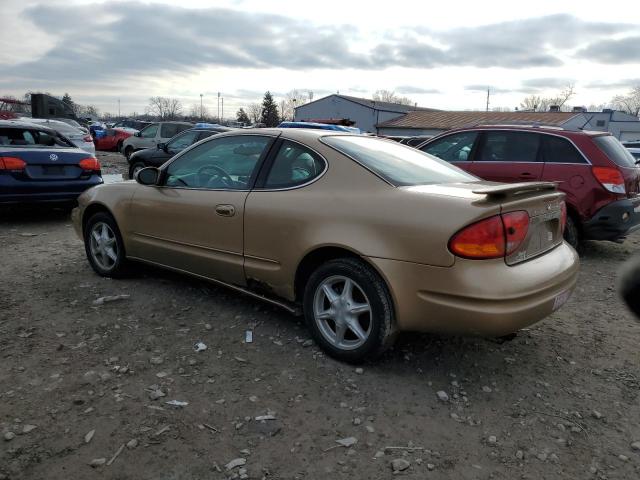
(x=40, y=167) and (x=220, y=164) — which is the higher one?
(x=220, y=164)

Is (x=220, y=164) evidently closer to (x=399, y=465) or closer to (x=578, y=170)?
→ (x=399, y=465)

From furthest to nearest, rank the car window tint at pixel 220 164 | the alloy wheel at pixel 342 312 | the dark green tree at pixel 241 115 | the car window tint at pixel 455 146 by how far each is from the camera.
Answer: the dark green tree at pixel 241 115
the car window tint at pixel 455 146
the car window tint at pixel 220 164
the alloy wheel at pixel 342 312

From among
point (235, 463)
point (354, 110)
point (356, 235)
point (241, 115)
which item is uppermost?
point (241, 115)

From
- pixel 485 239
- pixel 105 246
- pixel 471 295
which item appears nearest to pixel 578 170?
pixel 485 239

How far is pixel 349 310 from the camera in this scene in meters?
3.22

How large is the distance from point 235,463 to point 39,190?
6.19m

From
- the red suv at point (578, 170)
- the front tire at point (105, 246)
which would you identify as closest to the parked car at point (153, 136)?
the red suv at point (578, 170)

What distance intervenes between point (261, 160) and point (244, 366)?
4.92 feet

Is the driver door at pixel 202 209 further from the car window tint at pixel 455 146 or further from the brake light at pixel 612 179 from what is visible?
the brake light at pixel 612 179

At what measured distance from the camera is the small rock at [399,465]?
Result: 2.37 m

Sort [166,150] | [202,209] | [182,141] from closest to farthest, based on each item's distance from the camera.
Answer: [202,209] < [166,150] < [182,141]

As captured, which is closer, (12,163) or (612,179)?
(612,179)

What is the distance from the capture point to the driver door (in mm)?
3824

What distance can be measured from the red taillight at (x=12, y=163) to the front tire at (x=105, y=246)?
2.68m
